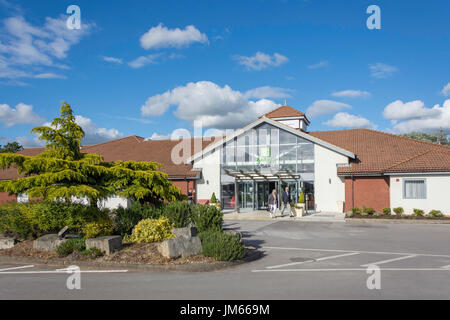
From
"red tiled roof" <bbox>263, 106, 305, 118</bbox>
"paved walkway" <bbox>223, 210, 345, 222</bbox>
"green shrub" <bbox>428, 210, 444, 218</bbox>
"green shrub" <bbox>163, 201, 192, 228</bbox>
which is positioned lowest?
"paved walkway" <bbox>223, 210, 345, 222</bbox>

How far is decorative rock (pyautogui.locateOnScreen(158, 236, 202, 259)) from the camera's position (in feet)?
31.7

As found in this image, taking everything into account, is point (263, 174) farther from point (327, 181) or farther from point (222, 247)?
point (222, 247)

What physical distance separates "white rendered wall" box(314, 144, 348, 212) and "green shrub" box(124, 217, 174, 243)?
16436mm

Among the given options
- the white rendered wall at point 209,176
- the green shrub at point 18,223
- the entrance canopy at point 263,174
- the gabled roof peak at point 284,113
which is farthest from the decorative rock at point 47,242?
the gabled roof peak at point 284,113

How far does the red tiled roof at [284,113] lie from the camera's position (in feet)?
106

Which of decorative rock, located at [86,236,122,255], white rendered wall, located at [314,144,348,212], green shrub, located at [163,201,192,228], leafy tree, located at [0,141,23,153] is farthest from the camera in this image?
leafy tree, located at [0,141,23,153]

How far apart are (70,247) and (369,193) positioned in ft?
64.2

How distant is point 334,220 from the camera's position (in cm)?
2116

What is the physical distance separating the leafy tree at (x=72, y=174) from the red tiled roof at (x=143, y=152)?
14618 millimetres

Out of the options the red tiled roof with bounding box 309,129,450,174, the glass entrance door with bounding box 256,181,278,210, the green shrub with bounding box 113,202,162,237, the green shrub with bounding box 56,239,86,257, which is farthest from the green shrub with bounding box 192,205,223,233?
the glass entrance door with bounding box 256,181,278,210

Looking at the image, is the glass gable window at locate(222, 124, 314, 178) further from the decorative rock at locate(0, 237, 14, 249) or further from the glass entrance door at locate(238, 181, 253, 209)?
the decorative rock at locate(0, 237, 14, 249)

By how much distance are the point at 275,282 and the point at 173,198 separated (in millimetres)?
7015

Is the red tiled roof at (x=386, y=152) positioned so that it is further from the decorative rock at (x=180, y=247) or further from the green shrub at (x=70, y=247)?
the green shrub at (x=70, y=247)
